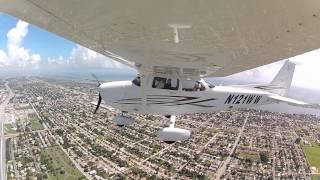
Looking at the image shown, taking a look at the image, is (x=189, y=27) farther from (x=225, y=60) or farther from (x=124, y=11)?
(x=225, y=60)

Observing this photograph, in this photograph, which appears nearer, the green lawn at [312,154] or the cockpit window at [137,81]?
the cockpit window at [137,81]

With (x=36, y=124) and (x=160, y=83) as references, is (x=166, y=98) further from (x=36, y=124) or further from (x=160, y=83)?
(x=36, y=124)

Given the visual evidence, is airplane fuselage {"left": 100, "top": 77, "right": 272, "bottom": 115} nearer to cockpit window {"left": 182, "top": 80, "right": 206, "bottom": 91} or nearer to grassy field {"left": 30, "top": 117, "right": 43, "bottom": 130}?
cockpit window {"left": 182, "top": 80, "right": 206, "bottom": 91}

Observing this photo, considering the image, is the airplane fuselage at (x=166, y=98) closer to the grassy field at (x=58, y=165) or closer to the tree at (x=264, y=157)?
the grassy field at (x=58, y=165)

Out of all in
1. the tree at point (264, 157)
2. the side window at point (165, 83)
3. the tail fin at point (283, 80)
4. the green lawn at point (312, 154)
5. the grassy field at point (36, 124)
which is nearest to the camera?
the side window at point (165, 83)

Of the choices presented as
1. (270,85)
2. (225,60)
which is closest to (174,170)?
(270,85)

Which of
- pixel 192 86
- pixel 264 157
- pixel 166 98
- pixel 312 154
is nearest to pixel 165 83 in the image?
pixel 166 98

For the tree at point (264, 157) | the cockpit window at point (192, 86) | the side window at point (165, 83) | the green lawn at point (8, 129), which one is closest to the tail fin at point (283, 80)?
the cockpit window at point (192, 86)
